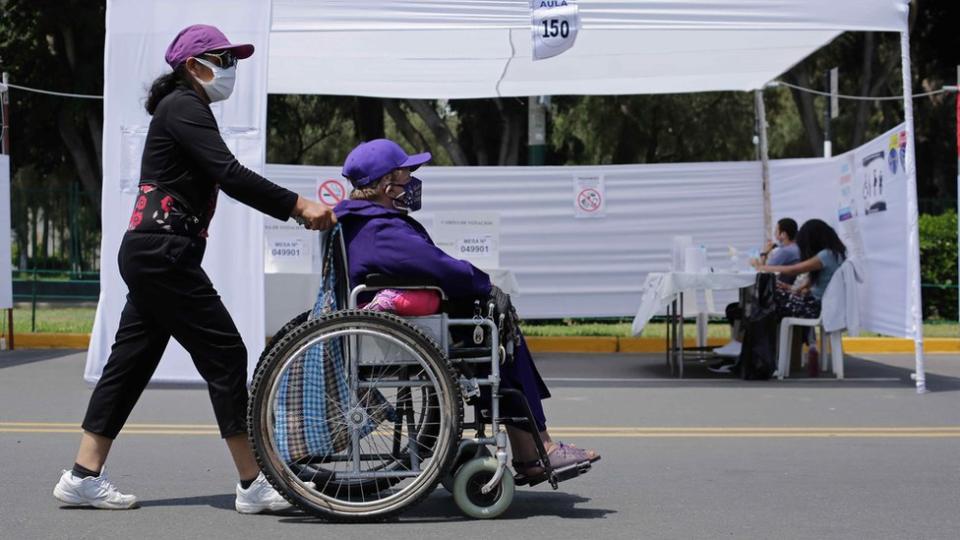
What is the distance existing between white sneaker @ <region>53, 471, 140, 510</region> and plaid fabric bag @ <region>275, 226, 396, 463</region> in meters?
0.87

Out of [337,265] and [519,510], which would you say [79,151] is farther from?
[519,510]

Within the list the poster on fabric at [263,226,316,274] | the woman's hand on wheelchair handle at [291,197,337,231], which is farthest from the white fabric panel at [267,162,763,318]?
the woman's hand on wheelchair handle at [291,197,337,231]

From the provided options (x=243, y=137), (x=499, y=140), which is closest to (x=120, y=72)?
(x=243, y=137)

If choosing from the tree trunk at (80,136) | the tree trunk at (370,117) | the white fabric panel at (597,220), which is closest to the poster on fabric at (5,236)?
the white fabric panel at (597,220)

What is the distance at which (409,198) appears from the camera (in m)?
5.37

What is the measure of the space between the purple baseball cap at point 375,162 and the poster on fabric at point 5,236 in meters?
8.36

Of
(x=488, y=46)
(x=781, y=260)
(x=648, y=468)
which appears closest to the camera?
(x=648, y=468)

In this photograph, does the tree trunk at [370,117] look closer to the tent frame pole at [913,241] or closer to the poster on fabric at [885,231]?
the poster on fabric at [885,231]

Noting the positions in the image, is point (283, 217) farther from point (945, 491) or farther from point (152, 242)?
point (945, 491)

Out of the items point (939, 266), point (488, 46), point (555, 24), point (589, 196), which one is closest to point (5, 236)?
point (488, 46)

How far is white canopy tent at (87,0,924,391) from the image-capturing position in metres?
9.63

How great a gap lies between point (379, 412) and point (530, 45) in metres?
8.34

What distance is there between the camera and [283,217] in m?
5.17

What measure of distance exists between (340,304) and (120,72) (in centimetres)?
505
